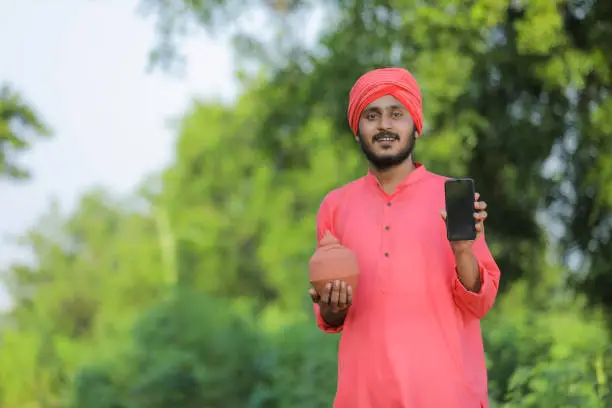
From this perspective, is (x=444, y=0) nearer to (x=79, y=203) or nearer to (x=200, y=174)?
(x=200, y=174)

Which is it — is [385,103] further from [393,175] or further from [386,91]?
[393,175]

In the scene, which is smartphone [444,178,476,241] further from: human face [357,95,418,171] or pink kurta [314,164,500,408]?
human face [357,95,418,171]

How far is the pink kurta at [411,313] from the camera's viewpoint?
3.03 metres

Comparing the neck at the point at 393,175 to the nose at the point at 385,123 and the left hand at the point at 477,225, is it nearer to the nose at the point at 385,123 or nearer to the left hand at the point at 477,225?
the nose at the point at 385,123

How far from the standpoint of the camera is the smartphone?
289 centimetres

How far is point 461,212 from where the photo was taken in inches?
114

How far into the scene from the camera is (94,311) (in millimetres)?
37344

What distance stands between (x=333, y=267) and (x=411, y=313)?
0.30 m

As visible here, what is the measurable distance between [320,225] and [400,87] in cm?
57

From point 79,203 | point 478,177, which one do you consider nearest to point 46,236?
point 79,203

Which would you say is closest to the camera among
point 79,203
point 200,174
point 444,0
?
point 444,0

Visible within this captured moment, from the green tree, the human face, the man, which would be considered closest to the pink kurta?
the man

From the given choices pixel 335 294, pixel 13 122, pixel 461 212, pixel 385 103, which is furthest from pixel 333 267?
pixel 13 122

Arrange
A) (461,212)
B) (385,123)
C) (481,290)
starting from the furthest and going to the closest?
1. (385,123)
2. (481,290)
3. (461,212)
